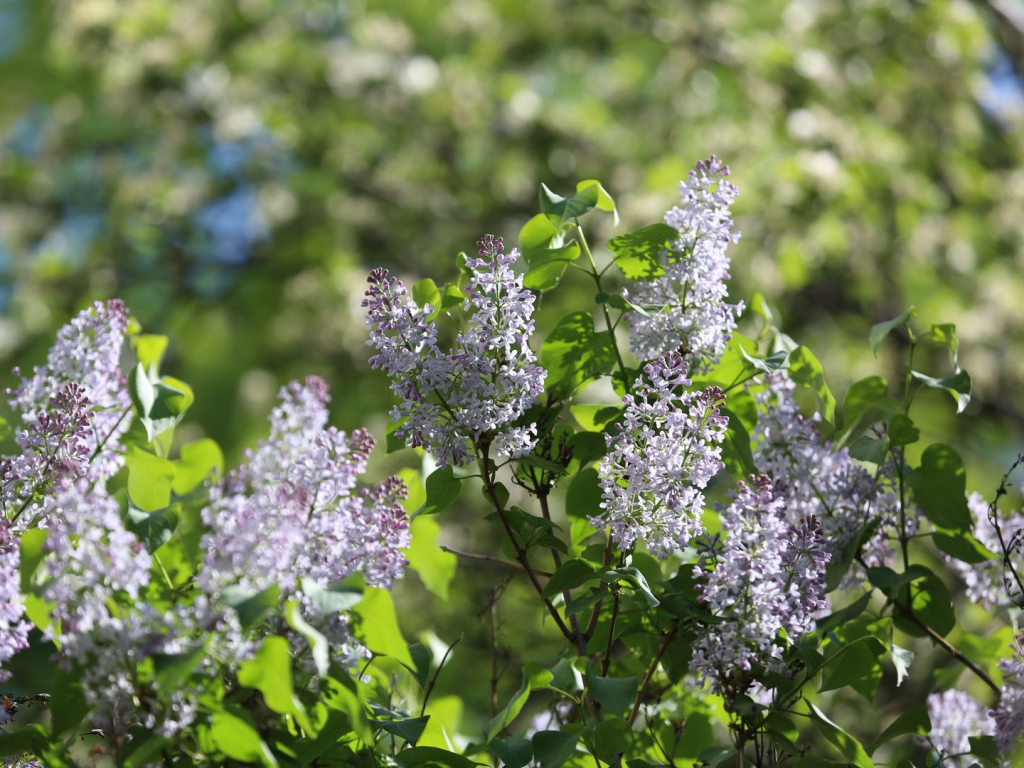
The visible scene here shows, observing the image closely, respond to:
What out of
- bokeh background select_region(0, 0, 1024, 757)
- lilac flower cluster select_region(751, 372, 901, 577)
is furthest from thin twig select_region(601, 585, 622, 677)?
bokeh background select_region(0, 0, 1024, 757)

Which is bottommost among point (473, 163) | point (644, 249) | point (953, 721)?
point (473, 163)

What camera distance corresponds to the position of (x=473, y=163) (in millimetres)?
5523

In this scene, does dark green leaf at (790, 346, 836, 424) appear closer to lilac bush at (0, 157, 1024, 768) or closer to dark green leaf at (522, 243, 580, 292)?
lilac bush at (0, 157, 1024, 768)

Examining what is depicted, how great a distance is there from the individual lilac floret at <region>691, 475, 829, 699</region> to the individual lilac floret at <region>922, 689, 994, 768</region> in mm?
364

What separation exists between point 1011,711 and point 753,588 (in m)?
0.31

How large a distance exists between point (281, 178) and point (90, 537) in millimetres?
5692

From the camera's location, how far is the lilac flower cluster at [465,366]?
Answer: 0.75 m

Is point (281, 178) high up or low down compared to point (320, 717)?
down

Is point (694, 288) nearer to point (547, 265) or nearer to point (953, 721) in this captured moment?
point (547, 265)

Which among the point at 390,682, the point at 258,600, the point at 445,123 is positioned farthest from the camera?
the point at 445,123

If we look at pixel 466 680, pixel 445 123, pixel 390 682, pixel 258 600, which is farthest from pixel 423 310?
pixel 445 123

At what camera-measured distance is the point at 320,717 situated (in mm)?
695

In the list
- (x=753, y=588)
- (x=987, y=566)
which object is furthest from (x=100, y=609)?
(x=987, y=566)

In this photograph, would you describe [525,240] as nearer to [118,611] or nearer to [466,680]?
[118,611]
